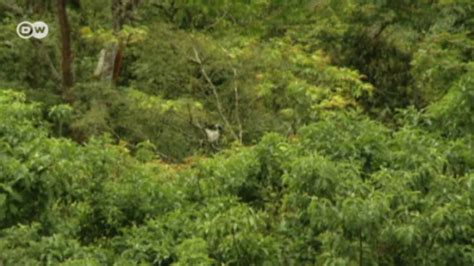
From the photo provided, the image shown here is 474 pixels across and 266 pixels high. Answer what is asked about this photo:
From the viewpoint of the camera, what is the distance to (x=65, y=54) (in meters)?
8.58

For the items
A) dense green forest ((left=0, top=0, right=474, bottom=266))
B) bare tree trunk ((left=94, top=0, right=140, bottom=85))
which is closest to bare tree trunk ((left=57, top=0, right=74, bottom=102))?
dense green forest ((left=0, top=0, right=474, bottom=266))

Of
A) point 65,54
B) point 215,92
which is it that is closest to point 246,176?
point 65,54

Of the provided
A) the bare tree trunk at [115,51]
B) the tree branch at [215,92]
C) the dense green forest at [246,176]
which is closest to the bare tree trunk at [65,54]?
the dense green forest at [246,176]

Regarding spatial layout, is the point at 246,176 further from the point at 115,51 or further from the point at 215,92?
the point at 115,51

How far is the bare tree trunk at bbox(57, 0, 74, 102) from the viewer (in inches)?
325

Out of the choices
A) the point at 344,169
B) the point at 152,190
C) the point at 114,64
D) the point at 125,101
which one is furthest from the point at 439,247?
the point at 114,64

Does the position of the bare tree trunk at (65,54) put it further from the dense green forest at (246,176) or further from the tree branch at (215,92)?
the tree branch at (215,92)

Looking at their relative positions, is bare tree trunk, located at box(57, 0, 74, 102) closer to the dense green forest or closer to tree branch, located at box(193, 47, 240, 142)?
the dense green forest

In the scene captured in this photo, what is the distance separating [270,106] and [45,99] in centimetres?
288

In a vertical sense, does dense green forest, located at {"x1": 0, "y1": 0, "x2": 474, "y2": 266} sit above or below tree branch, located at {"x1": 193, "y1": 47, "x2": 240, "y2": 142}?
above

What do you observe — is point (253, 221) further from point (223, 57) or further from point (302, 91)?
point (223, 57)

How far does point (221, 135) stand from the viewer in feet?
31.4

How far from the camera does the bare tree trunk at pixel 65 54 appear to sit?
8258 millimetres

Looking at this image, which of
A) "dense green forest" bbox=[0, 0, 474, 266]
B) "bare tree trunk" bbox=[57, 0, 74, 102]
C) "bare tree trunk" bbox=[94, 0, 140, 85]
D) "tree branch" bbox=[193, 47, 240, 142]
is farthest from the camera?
"tree branch" bbox=[193, 47, 240, 142]
